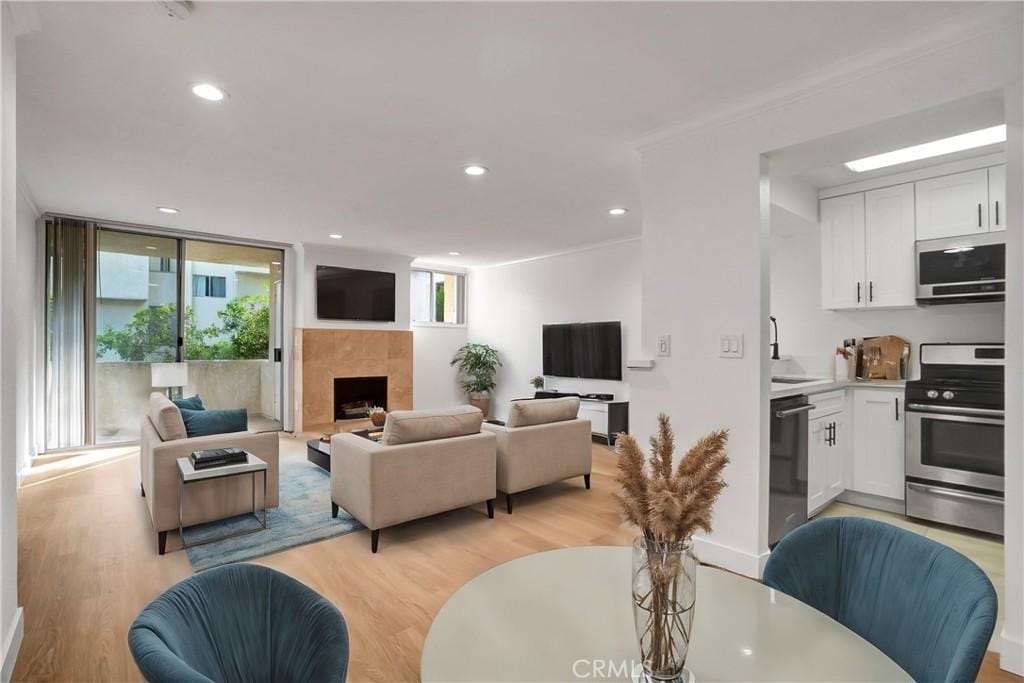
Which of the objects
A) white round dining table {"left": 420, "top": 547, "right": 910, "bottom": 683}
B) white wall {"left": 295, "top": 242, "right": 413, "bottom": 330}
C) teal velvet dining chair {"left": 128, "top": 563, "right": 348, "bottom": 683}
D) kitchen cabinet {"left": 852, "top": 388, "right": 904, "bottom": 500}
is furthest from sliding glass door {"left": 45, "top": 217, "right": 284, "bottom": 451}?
kitchen cabinet {"left": 852, "top": 388, "right": 904, "bottom": 500}

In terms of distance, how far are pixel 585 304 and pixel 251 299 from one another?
446 centimetres

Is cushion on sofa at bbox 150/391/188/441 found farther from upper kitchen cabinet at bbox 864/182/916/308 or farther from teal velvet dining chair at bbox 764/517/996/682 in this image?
upper kitchen cabinet at bbox 864/182/916/308

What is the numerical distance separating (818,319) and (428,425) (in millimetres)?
3424

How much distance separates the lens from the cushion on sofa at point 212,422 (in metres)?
3.56

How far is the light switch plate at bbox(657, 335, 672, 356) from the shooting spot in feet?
9.96

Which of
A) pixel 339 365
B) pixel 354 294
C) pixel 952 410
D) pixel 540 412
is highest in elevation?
pixel 354 294

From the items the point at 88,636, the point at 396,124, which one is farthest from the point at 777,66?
the point at 88,636

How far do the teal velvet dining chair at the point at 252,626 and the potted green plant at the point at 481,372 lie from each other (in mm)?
6994

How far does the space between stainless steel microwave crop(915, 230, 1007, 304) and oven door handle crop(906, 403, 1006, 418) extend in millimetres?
→ 771

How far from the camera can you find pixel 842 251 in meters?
4.02

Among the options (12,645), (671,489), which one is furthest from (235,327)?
(671,489)

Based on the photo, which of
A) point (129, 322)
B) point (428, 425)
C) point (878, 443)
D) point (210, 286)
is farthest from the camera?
point (210, 286)

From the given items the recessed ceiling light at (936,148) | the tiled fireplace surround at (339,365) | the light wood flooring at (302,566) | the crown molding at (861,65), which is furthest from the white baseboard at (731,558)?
the tiled fireplace surround at (339,365)

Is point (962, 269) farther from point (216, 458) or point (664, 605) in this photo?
point (216, 458)
